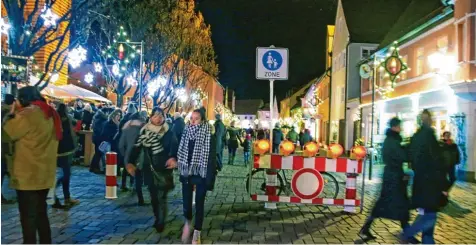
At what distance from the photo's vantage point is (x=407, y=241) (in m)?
7.94

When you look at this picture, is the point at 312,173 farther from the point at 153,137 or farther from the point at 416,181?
the point at 153,137

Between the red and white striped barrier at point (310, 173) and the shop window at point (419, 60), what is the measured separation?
15570 millimetres

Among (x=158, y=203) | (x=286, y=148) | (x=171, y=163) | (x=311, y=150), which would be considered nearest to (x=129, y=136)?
(x=158, y=203)

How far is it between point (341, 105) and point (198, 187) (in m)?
36.9

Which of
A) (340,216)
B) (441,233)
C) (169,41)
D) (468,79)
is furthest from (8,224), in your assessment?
(169,41)

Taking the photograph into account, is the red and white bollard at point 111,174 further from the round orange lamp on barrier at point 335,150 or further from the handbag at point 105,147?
the round orange lamp on barrier at point 335,150

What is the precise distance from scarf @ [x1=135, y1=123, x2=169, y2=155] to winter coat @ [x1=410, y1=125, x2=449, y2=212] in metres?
3.62

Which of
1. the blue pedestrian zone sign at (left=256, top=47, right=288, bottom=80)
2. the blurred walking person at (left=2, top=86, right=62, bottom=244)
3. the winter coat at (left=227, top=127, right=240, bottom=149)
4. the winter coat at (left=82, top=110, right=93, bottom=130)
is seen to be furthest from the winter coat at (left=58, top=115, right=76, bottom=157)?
the winter coat at (left=227, top=127, right=240, bottom=149)

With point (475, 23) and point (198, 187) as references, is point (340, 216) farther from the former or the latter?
point (475, 23)

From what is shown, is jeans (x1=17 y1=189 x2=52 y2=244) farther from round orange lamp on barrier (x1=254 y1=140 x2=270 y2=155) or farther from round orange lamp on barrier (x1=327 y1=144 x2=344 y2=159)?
round orange lamp on barrier (x1=327 y1=144 x2=344 y2=159)

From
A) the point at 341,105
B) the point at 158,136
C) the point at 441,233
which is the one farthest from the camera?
the point at 341,105

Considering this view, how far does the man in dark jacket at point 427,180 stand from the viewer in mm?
7410

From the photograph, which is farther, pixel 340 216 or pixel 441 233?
pixel 340 216

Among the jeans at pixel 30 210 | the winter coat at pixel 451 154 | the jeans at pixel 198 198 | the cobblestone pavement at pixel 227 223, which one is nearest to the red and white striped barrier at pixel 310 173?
the cobblestone pavement at pixel 227 223
